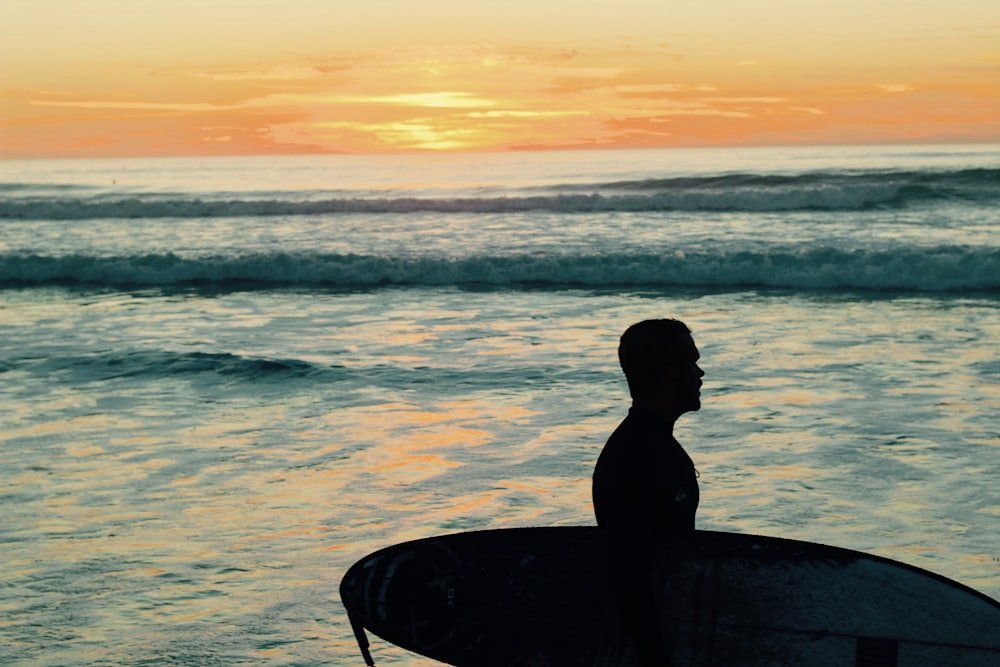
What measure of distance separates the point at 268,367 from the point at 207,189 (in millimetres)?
33127

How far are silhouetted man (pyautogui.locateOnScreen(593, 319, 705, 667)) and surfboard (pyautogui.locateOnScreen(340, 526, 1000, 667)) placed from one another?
0.31 meters

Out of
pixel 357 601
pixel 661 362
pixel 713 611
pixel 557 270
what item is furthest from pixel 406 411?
pixel 557 270

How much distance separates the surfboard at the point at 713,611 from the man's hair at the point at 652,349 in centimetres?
52

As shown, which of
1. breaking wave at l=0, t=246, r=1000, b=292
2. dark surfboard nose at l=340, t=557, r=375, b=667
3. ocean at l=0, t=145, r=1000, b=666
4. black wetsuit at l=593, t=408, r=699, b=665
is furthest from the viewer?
breaking wave at l=0, t=246, r=1000, b=292

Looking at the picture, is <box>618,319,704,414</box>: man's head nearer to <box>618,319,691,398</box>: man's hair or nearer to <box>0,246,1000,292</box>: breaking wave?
<box>618,319,691,398</box>: man's hair

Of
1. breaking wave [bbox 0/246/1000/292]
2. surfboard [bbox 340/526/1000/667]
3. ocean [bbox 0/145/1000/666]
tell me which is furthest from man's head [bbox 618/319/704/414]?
breaking wave [bbox 0/246/1000/292]

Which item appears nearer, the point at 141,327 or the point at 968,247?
the point at 141,327

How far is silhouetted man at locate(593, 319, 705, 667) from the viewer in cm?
243

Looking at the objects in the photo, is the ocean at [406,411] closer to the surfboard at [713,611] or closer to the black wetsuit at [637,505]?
the surfboard at [713,611]

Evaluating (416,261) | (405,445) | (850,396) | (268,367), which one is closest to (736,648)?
(405,445)

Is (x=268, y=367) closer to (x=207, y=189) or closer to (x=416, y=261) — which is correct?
(x=416, y=261)

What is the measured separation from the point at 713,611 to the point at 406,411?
549 centimetres

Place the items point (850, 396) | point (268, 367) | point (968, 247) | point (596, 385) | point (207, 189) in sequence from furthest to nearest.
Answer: point (207, 189) → point (968, 247) → point (268, 367) → point (596, 385) → point (850, 396)

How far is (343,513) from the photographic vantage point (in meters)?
5.71
